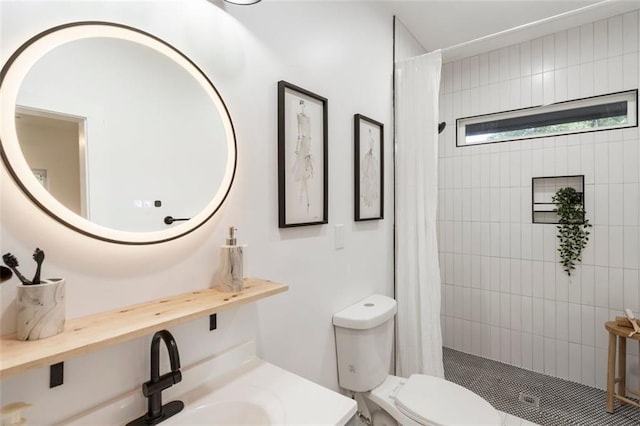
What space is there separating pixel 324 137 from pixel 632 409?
264 cm

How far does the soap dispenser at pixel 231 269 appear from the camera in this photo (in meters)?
0.99

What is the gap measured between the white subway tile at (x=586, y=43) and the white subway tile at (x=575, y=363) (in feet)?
6.88

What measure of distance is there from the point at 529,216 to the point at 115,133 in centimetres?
277

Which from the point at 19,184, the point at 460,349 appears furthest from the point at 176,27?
the point at 460,349

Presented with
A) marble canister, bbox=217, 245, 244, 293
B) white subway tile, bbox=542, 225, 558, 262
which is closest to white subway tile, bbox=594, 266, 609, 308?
white subway tile, bbox=542, 225, 558, 262

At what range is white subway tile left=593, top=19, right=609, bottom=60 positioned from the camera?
2.22 metres

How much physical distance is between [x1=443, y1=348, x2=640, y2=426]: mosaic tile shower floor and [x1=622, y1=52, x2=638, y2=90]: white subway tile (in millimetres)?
2135

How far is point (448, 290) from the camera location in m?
2.95

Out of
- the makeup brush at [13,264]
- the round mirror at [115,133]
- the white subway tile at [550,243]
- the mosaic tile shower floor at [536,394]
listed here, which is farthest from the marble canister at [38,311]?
the white subway tile at [550,243]

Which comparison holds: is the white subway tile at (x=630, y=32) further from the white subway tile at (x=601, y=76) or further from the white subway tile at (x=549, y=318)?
the white subway tile at (x=549, y=318)

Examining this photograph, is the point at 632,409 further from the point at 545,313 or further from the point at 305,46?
the point at 305,46

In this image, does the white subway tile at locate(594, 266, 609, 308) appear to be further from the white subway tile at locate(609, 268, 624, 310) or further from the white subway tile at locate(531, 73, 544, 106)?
the white subway tile at locate(531, 73, 544, 106)

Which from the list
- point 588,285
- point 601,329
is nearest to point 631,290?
point 588,285

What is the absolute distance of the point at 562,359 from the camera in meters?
2.42
